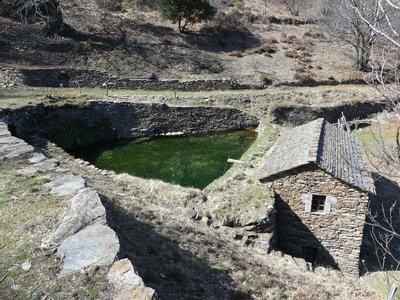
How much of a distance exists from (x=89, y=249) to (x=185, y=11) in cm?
3629

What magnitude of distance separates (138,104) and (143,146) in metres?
3.14

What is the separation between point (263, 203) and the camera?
46.6ft

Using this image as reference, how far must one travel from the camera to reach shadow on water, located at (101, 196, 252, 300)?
7.11 metres

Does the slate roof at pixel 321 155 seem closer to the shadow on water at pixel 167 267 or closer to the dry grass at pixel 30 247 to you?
the shadow on water at pixel 167 267

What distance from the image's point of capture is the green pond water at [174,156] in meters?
20.1

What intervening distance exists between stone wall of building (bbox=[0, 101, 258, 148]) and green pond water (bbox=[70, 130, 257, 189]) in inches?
26.7

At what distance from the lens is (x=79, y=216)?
686 cm

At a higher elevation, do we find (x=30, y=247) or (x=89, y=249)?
(x=89, y=249)

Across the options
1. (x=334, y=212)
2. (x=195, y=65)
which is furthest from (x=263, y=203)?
(x=195, y=65)

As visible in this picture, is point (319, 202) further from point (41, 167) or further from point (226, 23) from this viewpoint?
point (226, 23)

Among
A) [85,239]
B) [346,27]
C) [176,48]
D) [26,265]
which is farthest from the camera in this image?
[346,27]

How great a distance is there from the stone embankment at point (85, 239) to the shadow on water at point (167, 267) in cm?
61

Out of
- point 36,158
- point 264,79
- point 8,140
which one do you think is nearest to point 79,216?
point 36,158

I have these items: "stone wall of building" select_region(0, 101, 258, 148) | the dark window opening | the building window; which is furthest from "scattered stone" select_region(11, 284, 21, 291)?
"stone wall of building" select_region(0, 101, 258, 148)
